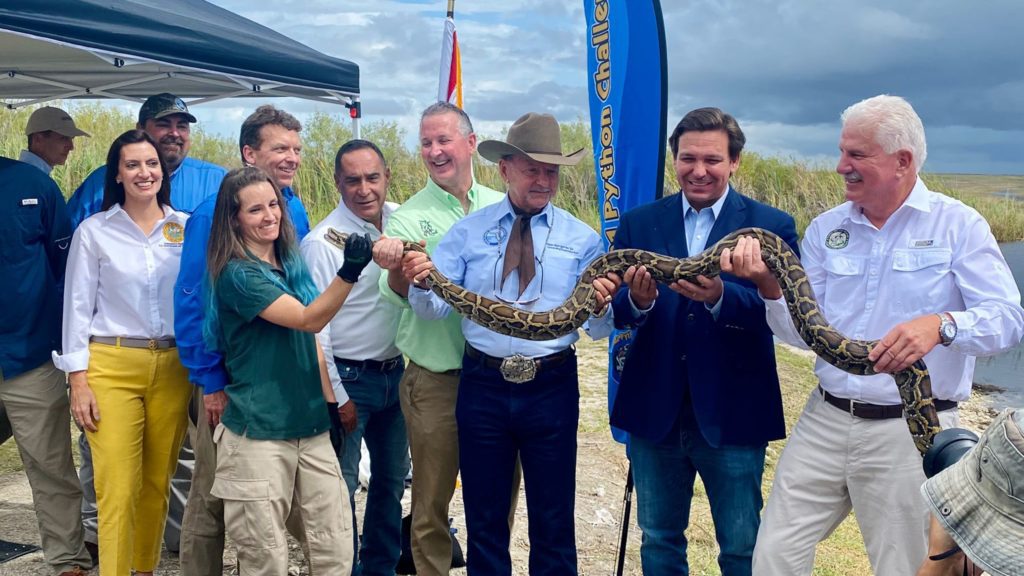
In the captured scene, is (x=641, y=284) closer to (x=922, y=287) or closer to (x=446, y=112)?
(x=922, y=287)

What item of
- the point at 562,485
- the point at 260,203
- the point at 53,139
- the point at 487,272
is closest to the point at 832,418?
the point at 562,485

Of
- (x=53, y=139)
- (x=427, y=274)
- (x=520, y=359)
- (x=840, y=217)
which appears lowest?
(x=520, y=359)

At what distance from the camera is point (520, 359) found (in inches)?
194

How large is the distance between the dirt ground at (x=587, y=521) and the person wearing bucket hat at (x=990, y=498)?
4.42 m

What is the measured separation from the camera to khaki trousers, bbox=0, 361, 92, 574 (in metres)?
6.27

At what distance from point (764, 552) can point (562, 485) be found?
1.24 metres

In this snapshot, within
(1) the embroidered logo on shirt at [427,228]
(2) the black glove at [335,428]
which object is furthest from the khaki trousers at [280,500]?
(1) the embroidered logo on shirt at [427,228]

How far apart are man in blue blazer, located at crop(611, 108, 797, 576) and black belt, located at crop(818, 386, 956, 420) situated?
467 millimetres

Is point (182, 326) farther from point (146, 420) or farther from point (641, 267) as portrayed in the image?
point (641, 267)

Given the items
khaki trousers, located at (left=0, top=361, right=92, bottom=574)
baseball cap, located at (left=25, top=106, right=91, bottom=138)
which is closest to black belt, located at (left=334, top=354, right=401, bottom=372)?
khaki trousers, located at (left=0, top=361, right=92, bottom=574)

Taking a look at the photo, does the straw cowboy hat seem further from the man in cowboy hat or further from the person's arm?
the person's arm

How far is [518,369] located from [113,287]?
2.92m

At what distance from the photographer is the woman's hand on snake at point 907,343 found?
12.8 feet

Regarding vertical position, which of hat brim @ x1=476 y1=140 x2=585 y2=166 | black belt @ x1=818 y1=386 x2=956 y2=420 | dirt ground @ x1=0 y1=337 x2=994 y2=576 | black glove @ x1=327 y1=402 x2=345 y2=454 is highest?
hat brim @ x1=476 y1=140 x2=585 y2=166
